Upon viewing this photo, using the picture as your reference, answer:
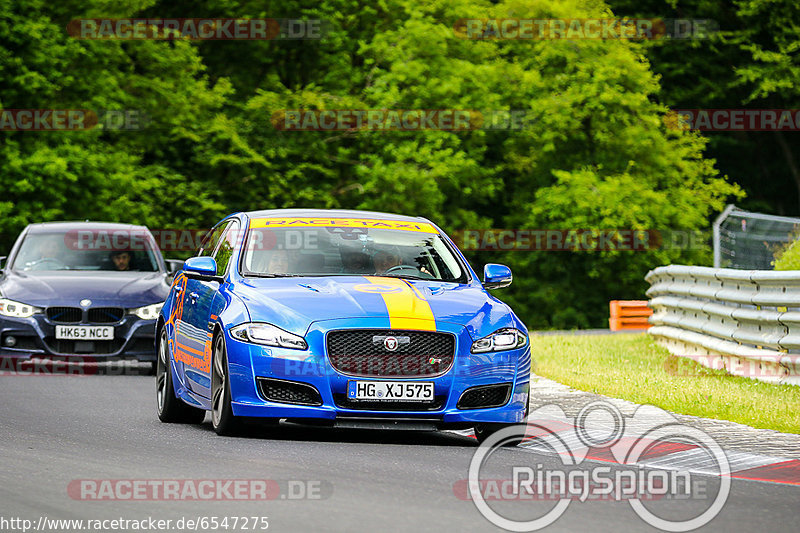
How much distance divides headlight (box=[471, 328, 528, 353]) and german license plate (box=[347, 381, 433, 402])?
19.1 inches

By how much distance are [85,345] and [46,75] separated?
19282 millimetres

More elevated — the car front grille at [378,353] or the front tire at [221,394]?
the car front grille at [378,353]

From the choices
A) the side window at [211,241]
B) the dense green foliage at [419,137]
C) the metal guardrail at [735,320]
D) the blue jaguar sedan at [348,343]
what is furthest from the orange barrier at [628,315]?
the blue jaguar sedan at [348,343]

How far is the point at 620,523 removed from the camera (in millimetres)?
7172

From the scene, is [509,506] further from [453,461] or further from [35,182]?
[35,182]

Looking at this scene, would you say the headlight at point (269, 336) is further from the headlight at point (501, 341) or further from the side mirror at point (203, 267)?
the headlight at point (501, 341)

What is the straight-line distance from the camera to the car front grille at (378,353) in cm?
1011

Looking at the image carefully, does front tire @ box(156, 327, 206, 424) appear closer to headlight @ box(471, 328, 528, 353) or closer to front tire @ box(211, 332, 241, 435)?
front tire @ box(211, 332, 241, 435)

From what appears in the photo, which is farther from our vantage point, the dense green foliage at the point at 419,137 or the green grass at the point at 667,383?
the dense green foliage at the point at 419,137

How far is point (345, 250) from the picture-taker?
11477 millimetres

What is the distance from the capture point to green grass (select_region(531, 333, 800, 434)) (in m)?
11.9

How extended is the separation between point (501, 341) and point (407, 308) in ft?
2.28

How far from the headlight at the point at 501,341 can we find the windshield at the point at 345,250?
1023mm

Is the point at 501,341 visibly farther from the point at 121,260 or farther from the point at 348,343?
the point at 121,260
